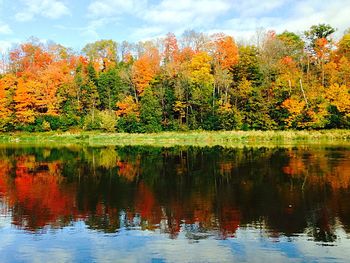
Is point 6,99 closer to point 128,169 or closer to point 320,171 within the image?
point 128,169

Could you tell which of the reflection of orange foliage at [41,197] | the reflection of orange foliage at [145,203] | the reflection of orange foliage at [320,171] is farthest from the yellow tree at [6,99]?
the reflection of orange foliage at [145,203]

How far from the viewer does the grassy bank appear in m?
44.7

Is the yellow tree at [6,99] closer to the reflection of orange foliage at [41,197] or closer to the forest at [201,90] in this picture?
the forest at [201,90]

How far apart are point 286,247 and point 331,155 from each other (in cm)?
2004

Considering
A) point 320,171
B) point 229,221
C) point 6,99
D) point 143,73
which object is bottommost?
point 229,221

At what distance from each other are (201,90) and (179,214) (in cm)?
4417

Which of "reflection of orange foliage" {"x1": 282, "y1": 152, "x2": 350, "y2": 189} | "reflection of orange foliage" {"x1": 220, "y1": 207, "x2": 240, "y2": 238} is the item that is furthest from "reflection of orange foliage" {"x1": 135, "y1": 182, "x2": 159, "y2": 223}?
"reflection of orange foliage" {"x1": 282, "y1": 152, "x2": 350, "y2": 189}

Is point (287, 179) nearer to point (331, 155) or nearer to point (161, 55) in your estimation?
point (331, 155)

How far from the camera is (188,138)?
49.7 metres

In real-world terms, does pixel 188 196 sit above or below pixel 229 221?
above

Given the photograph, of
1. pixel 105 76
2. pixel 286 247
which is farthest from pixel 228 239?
pixel 105 76

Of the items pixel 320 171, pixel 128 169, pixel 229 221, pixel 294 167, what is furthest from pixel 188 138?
pixel 229 221

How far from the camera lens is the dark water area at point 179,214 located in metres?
9.66

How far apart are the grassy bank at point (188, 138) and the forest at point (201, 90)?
8.48 ft
